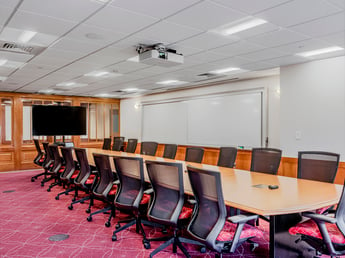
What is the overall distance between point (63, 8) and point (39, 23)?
61cm

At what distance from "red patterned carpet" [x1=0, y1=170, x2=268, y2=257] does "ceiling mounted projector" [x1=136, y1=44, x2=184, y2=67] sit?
249cm

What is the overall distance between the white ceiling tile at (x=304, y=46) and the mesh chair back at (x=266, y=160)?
5.25 feet

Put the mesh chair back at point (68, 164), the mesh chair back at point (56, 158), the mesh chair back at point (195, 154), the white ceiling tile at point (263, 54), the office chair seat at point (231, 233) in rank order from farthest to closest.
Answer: the mesh chair back at point (56, 158) < the mesh chair back at point (68, 164) < the mesh chair back at point (195, 154) < the white ceiling tile at point (263, 54) < the office chair seat at point (231, 233)

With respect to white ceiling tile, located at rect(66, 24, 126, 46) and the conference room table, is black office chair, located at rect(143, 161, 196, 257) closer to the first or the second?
the conference room table

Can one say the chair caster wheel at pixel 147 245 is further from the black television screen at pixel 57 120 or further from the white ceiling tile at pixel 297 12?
the black television screen at pixel 57 120

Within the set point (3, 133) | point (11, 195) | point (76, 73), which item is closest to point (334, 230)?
point (76, 73)

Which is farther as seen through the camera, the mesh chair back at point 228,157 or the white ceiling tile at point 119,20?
the mesh chair back at point 228,157

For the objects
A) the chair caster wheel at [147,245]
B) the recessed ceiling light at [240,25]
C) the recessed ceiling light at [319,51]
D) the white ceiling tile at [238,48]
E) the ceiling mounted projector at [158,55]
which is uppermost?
the recessed ceiling light at [240,25]

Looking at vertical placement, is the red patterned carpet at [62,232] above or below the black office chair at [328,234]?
below

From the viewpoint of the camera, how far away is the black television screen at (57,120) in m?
8.05

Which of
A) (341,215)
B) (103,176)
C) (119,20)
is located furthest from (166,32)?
(341,215)

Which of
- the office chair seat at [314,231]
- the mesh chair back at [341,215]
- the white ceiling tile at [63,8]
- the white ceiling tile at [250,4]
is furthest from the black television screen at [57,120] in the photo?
the mesh chair back at [341,215]

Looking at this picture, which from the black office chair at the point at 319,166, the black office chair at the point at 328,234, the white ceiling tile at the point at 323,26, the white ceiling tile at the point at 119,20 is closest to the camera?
the black office chair at the point at 328,234

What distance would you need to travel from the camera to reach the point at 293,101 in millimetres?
5492
